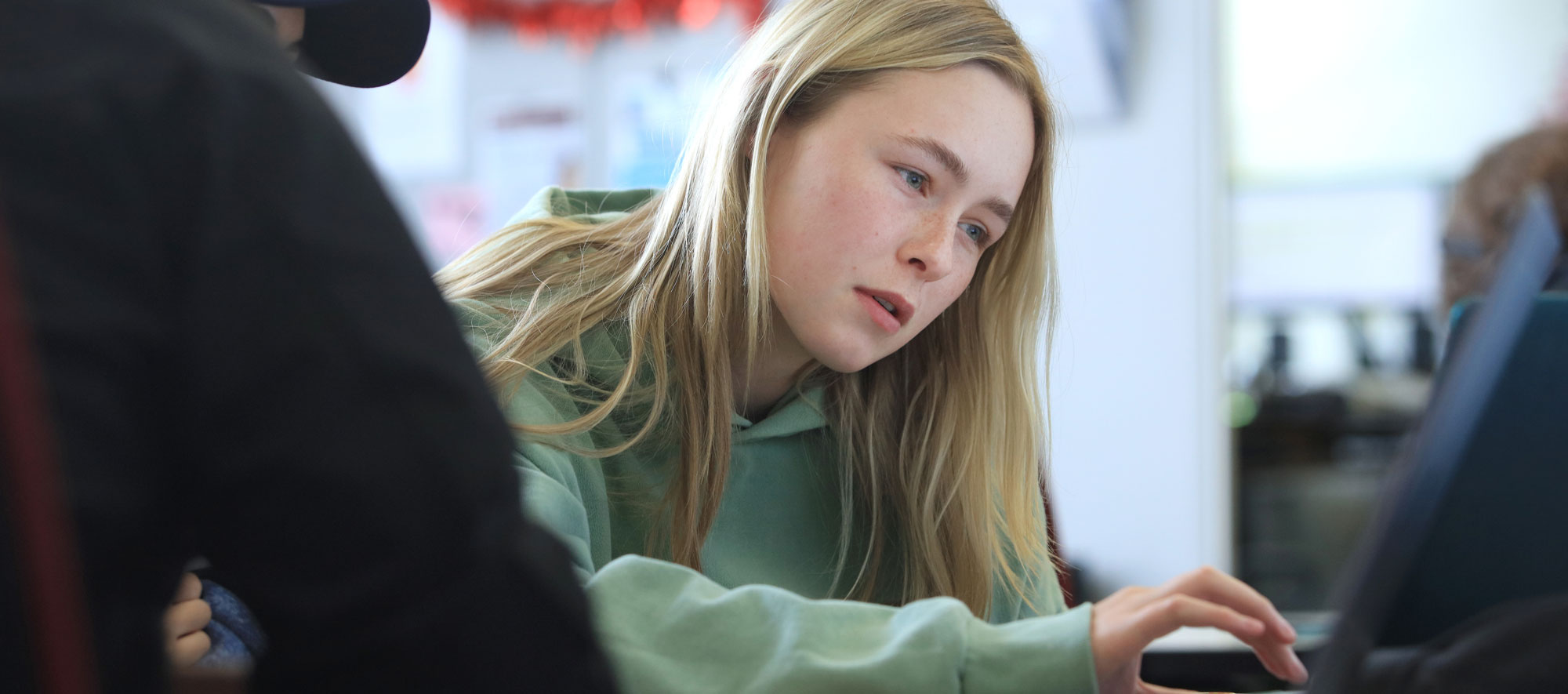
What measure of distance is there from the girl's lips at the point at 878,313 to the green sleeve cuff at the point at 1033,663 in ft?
1.31

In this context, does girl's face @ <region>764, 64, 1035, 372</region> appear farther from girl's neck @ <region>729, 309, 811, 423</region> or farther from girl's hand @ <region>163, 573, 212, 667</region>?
girl's hand @ <region>163, 573, 212, 667</region>

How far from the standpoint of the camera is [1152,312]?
264 centimetres

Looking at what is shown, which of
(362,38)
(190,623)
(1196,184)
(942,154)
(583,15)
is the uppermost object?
(583,15)

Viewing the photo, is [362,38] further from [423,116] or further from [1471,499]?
[423,116]

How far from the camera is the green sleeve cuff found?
566 mm

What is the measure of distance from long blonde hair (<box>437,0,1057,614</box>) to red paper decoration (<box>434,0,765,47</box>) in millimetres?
2258

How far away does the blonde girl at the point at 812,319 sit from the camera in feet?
3.05

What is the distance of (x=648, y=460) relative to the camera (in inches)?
37.7

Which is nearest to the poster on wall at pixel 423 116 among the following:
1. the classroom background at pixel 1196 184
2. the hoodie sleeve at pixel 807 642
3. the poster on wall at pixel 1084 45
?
the classroom background at pixel 1196 184

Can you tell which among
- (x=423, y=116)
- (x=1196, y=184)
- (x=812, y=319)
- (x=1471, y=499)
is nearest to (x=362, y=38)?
(x=812, y=319)

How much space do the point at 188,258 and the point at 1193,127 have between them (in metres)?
2.48

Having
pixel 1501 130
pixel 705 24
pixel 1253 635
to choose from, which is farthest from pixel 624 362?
pixel 1501 130

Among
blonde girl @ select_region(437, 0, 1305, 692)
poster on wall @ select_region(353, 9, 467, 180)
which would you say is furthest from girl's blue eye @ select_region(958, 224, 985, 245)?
poster on wall @ select_region(353, 9, 467, 180)

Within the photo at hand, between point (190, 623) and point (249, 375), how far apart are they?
1.53 ft
